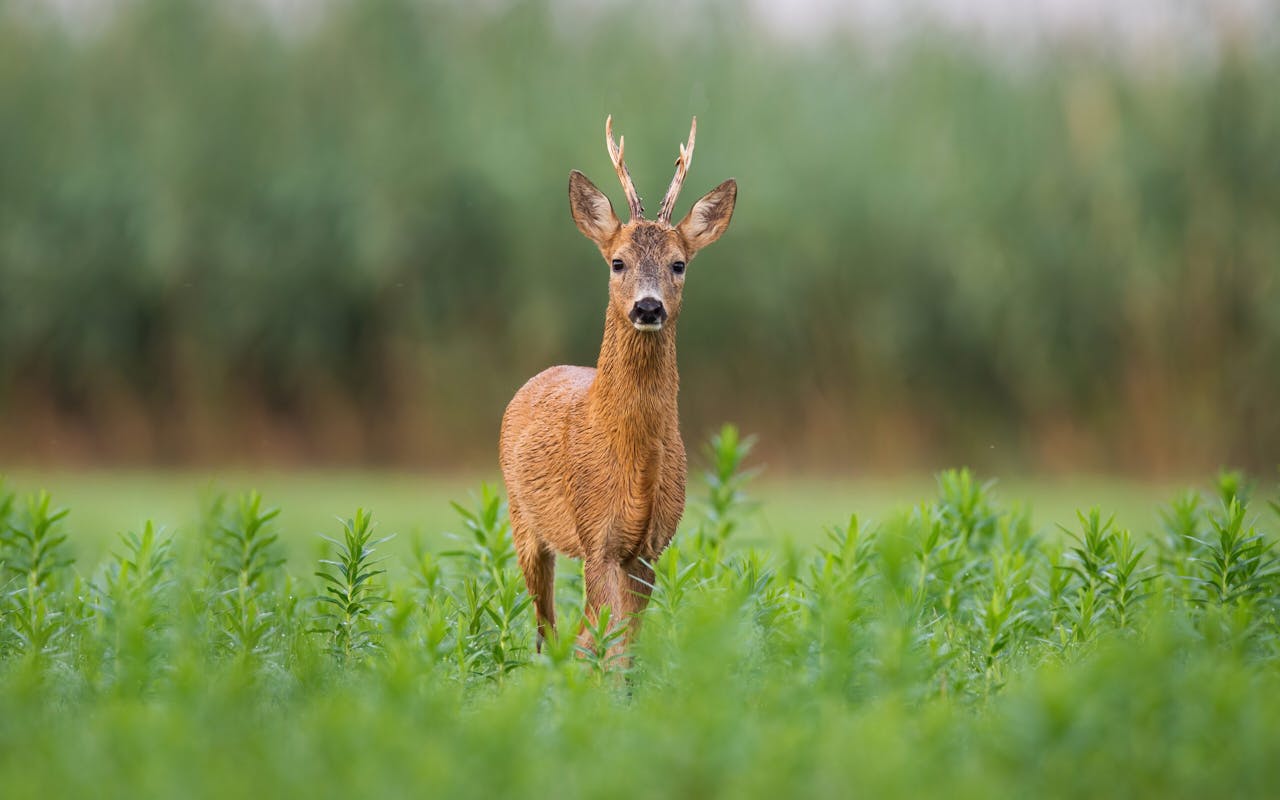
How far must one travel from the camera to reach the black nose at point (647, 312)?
4.96 m

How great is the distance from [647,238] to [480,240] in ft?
36.6

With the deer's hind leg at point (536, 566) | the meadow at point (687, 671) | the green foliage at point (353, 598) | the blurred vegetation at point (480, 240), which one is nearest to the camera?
the meadow at point (687, 671)

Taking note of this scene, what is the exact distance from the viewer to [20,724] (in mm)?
3746

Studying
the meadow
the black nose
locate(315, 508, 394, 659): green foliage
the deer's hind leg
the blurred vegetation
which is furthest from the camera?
the blurred vegetation

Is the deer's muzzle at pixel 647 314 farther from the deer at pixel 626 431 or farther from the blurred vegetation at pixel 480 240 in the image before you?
the blurred vegetation at pixel 480 240

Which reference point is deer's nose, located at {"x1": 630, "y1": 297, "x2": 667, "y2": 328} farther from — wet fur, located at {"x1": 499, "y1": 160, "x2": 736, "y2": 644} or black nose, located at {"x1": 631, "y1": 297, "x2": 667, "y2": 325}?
wet fur, located at {"x1": 499, "y1": 160, "x2": 736, "y2": 644}

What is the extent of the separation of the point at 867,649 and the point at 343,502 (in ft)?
30.1

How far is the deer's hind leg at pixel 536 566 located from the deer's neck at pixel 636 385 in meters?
0.71

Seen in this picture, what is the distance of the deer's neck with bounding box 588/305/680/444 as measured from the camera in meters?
5.17

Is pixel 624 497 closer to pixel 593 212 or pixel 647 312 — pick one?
pixel 647 312

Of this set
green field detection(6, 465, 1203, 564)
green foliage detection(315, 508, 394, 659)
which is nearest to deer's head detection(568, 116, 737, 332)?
green foliage detection(315, 508, 394, 659)

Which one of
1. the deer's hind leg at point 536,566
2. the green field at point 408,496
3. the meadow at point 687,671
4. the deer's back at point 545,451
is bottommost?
the meadow at point 687,671

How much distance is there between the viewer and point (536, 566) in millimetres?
5750

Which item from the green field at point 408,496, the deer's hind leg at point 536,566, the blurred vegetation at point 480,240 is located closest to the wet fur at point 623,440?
the deer's hind leg at point 536,566
